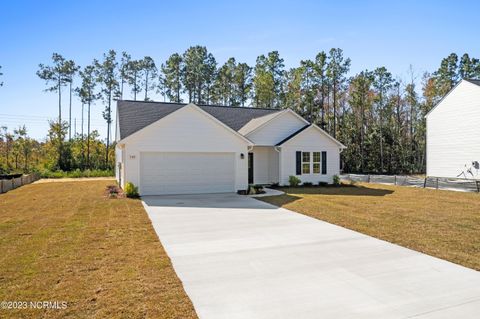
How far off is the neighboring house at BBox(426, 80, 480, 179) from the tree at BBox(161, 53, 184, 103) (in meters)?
29.4

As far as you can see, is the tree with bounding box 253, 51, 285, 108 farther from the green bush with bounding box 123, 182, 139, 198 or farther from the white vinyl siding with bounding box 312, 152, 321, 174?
the green bush with bounding box 123, 182, 139, 198

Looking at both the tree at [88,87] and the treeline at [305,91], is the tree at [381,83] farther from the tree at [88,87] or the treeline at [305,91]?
the tree at [88,87]

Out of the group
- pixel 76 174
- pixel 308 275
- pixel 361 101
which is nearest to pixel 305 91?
pixel 361 101

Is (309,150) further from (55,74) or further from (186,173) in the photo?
(55,74)

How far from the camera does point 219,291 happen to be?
15.0 feet

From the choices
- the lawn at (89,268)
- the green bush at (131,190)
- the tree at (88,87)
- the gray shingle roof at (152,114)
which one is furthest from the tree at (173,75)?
the lawn at (89,268)

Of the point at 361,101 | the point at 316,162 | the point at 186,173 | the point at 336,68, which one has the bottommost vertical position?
the point at 186,173

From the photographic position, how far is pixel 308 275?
518 cm

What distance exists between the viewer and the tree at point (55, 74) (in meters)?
36.6

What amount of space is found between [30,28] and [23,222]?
9576mm

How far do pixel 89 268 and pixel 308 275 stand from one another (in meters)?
3.75

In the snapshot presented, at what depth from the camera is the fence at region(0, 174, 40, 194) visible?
17192mm

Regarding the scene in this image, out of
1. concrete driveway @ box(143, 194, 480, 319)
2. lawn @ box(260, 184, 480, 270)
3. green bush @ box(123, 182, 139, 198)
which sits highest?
green bush @ box(123, 182, 139, 198)

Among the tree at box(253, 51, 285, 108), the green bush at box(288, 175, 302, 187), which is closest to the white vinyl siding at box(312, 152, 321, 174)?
the green bush at box(288, 175, 302, 187)
